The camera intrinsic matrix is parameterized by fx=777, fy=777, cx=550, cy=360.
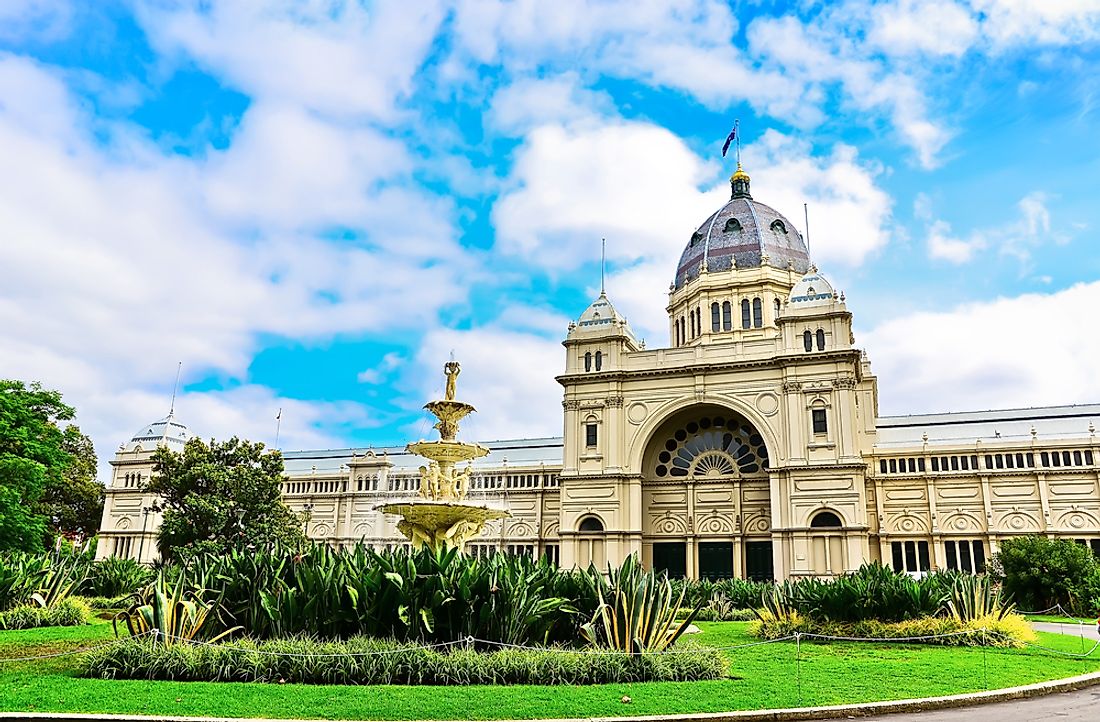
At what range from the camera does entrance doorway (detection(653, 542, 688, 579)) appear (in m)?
41.6

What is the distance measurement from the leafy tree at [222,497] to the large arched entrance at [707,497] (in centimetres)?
1878

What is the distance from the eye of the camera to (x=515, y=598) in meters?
12.5

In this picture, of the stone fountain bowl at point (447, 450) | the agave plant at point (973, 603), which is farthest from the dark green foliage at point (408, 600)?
the agave plant at point (973, 603)

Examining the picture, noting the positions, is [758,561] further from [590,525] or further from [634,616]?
[634,616]

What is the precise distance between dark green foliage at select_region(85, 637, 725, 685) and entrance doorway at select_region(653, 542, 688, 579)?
30923 millimetres

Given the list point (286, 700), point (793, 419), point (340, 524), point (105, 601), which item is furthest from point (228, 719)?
point (340, 524)

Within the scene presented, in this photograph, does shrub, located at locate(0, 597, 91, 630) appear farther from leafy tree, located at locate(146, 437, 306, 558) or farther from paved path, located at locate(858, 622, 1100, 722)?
paved path, located at locate(858, 622, 1100, 722)

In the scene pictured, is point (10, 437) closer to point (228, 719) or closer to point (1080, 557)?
point (228, 719)

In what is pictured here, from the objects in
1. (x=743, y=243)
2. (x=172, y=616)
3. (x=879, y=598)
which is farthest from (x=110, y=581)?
(x=743, y=243)

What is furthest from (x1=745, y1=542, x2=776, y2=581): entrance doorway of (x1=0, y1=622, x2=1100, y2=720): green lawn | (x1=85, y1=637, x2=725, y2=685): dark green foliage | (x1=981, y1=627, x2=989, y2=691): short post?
(x1=85, y1=637, x2=725, y2=685): dark green foliage

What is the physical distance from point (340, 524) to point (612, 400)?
68.0ft

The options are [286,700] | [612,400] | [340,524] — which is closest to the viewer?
[286,700]

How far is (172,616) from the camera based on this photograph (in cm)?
1242

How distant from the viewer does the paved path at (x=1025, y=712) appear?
9352mm
